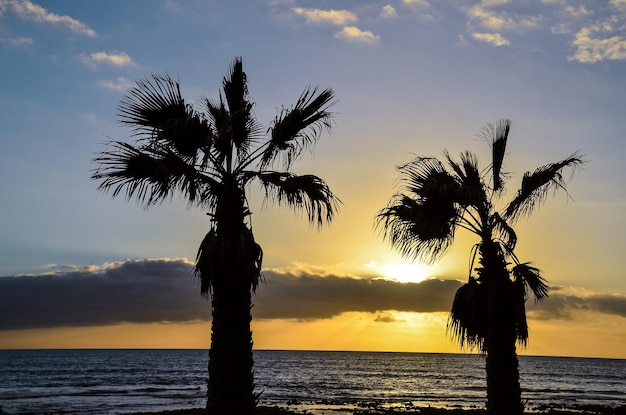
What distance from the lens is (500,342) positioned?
1384cm

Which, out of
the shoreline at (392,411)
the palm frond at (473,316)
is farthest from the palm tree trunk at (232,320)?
the shoreline at (392,411)

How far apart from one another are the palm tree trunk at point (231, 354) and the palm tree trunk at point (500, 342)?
19.8 feet

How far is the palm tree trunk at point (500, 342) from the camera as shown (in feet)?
44.4

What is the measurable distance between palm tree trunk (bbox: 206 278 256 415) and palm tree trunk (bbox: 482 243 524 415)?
603 centimetres

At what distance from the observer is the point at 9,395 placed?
5797cm

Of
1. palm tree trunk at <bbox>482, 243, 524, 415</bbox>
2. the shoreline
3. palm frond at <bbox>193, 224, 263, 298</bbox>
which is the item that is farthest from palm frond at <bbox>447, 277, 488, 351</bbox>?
the shoreline

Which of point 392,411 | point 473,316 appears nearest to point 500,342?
point 473,316

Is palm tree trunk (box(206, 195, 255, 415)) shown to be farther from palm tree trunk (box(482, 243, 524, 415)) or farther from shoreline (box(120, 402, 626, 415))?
shoreline (box(120, 402, 626, 415))

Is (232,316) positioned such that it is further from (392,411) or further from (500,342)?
(392,411)

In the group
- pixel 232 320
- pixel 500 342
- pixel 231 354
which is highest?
pixel 232 320

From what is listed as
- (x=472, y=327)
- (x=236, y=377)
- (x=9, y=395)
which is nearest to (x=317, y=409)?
(x=472, y=327)

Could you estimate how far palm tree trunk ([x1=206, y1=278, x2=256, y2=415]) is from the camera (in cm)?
1105

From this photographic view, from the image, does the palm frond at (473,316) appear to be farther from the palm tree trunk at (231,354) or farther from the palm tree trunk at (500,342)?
the palm tree trunk at (231,354)

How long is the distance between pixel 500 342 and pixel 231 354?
6689 mm
